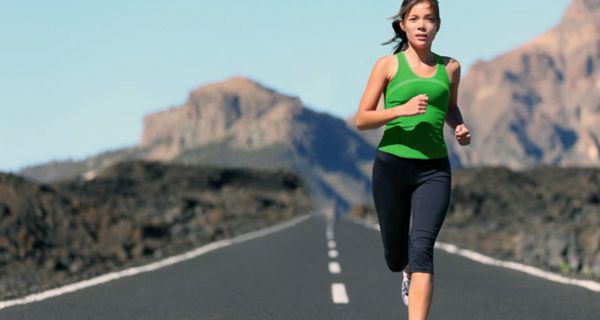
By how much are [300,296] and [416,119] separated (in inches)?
191

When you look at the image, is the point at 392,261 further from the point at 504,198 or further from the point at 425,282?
the point at 504,198

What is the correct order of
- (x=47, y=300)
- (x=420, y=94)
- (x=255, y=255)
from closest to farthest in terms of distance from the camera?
Answer: (x=420, y=94)
(x=47, y=300)
(x=255, y=255)

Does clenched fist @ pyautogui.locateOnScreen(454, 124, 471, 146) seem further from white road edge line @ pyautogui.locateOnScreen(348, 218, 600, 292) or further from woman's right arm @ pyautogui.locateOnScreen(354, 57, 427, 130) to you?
white road edge line @ pyautogui.locateOnScreen(348, 218, 600, 292)

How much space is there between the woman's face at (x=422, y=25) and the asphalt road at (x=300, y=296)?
3.31 meters

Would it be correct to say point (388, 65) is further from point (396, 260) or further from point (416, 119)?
point (396, 260)

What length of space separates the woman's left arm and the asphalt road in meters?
2.81

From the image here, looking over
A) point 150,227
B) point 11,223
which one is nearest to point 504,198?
point 150,227

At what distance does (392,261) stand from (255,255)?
40.8 ft

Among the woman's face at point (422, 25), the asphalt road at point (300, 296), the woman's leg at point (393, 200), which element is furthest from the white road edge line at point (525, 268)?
the woman's face at point (422, 25)

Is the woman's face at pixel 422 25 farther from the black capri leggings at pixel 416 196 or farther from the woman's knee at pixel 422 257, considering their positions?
the woman's knee at pixel 422 257

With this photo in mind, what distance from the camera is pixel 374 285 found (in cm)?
1123

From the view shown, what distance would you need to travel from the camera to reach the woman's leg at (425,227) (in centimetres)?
529

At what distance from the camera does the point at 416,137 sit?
17.3ft

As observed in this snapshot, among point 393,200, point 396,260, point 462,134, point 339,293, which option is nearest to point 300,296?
point 339,293
